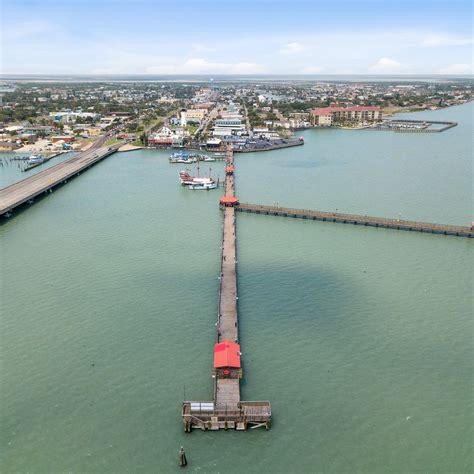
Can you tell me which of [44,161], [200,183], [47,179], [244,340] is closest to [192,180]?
[200,183]

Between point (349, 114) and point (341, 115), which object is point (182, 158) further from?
point (349, 114)

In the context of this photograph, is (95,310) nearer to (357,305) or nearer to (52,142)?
(357,305)

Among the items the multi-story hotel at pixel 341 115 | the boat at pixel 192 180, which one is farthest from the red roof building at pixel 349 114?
the boat at pixel 192 180

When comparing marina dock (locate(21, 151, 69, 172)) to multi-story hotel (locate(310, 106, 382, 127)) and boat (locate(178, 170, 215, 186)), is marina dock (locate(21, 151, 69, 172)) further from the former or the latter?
multi-story hotel (locate(310, 106, 382, 127))

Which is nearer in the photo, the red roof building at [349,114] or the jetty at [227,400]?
the jetty at [227,400]

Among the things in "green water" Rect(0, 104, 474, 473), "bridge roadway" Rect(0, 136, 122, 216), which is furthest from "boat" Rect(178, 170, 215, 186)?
"bridge roadway" Rect(0, 136, 122, 216)

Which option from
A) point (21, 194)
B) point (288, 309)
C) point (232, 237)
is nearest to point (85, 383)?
point (288, 309)

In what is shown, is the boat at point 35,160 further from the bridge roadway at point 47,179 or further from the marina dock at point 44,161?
the bridge roadway at point 47,179
